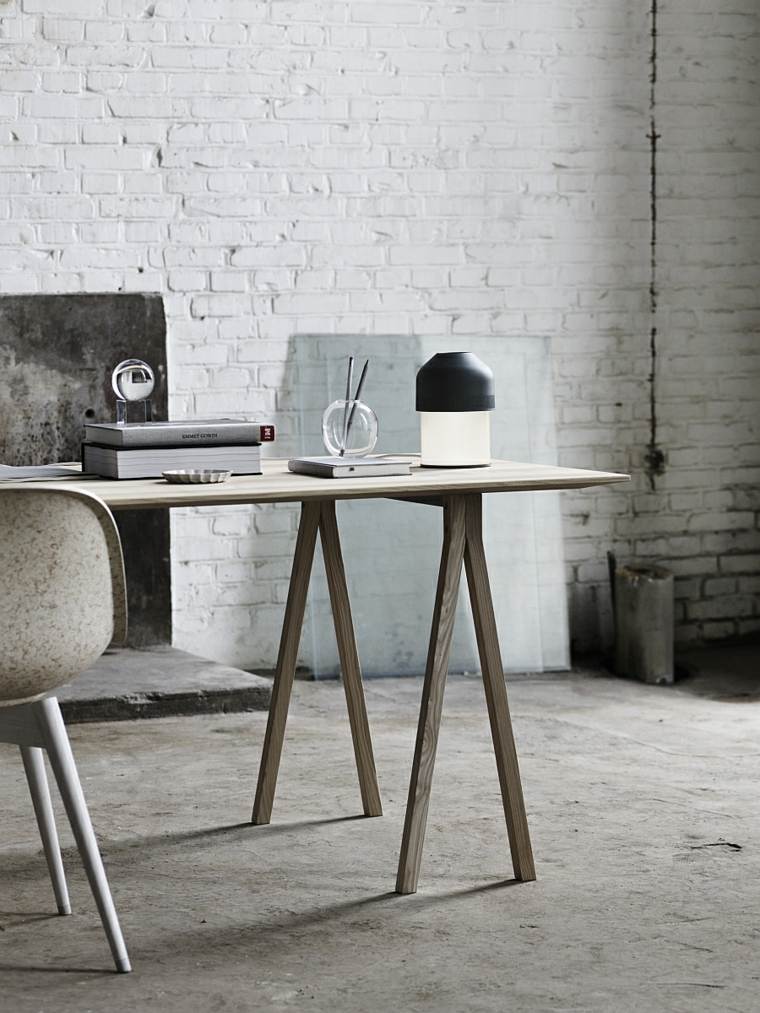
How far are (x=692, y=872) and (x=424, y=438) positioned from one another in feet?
3.50

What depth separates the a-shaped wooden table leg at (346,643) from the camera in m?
3.36

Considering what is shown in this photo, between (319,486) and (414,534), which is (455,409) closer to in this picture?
(319,486)

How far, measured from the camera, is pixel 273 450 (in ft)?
16.9

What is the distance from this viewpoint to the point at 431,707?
2.99 meters

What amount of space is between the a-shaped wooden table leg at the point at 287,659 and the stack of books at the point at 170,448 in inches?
13.7

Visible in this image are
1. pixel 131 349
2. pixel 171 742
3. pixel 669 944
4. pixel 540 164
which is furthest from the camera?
pixel 540 164

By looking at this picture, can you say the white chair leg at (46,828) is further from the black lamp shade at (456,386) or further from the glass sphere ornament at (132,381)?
the black lamp shade at (456,386)

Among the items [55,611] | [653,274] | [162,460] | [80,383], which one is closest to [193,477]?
[162,460]

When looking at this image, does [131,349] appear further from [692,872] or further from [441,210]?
[692,872]

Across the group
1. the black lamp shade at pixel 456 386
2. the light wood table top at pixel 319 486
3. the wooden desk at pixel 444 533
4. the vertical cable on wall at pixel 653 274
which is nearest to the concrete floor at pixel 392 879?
the wooden desk at pixel 444 533

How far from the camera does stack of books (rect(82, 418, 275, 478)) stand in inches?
115

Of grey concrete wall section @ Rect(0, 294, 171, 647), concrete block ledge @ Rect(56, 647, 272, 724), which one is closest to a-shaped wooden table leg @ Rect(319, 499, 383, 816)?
concrete block ledge @ Rect(56, 647, 272, 724)

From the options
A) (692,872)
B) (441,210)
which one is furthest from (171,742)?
(441,210)

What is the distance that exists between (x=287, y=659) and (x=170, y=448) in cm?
67
